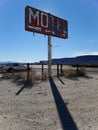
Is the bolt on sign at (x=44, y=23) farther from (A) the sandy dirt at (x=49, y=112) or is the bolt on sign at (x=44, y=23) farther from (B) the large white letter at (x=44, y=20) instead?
(A) the sandy dirt at (x=49, y=112)

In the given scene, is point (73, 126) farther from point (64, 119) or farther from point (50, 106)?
point (50, 106)

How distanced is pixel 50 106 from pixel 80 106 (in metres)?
1.11

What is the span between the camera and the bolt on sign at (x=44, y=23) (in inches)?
904

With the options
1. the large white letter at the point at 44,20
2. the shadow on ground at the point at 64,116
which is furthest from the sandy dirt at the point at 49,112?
the large white letter at the point at 44,20

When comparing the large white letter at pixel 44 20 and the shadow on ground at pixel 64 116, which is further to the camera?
the large white letter at pixel 44 20

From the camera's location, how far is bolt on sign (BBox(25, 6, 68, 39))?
22953mm

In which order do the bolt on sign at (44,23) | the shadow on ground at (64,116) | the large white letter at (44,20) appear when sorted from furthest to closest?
the large white letter at (44,20)
the bolt on sign at (44,23)
the shadow on ground at (64,116)

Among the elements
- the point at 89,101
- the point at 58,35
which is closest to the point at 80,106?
the point at 89,101

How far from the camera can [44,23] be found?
24.8 meters

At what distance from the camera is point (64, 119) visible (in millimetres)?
7641

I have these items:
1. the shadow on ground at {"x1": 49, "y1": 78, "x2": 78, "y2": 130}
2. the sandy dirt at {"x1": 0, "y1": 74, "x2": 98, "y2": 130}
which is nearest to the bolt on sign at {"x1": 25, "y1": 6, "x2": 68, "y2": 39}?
the sandy dirt at {"x1": 0, "y1": 74, "x2": 98, "y2": 130}

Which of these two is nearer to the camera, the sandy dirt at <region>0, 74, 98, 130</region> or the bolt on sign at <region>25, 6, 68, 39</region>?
the sandy dirt at <region>0, 74, 98, 130</region>

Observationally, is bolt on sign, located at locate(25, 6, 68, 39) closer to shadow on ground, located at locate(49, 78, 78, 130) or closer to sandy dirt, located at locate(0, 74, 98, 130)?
sandy dirt, located at locate(0, 74, 98, 130)

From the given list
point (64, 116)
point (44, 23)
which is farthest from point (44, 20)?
point (64, 116)
